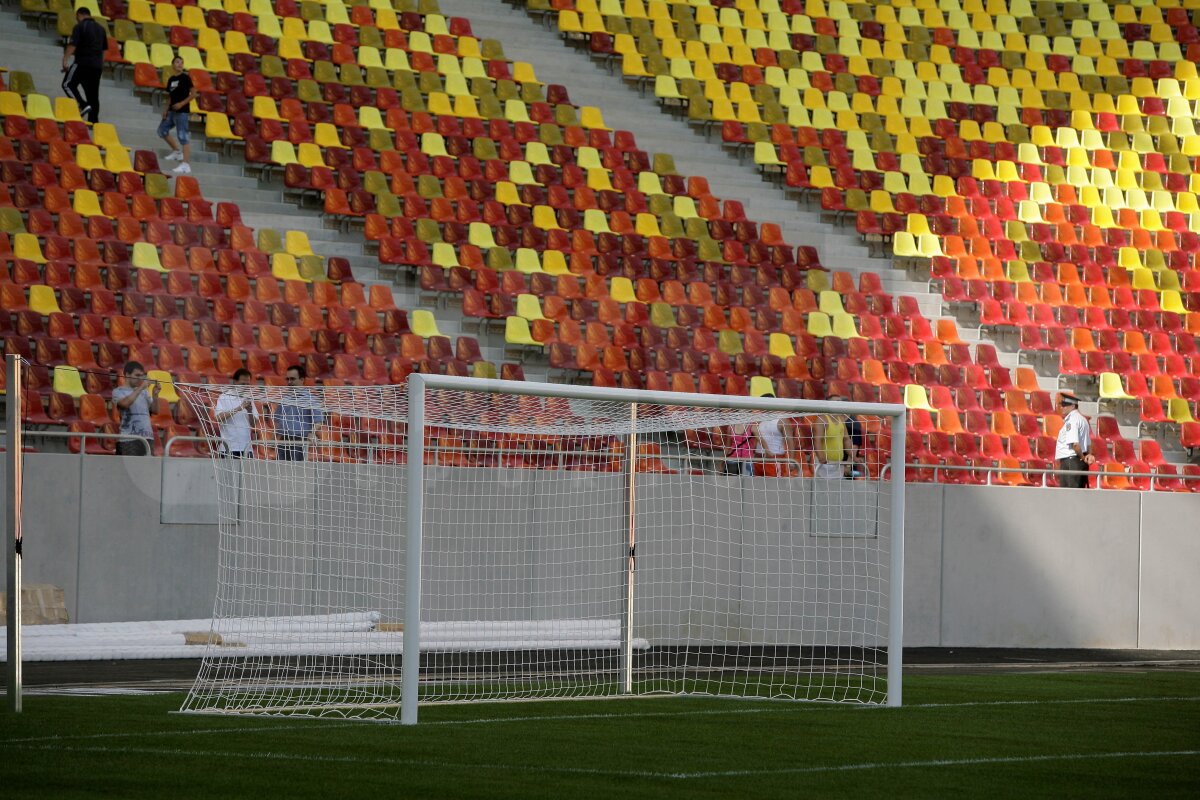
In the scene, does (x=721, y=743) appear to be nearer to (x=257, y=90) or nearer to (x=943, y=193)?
(x=257, y=90)

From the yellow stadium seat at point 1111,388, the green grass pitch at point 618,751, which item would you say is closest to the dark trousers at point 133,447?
the green grass pitch at point 618,751

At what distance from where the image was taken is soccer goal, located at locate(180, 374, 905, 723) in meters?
9.88

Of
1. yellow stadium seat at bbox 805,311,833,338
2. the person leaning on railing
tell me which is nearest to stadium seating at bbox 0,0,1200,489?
yellow stadium seat at bbox 805,311,833,338

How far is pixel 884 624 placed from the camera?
1380 centimetres

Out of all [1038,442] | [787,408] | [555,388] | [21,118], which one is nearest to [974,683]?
[787,408]

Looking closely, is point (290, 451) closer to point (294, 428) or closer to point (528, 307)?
point (294, 428)

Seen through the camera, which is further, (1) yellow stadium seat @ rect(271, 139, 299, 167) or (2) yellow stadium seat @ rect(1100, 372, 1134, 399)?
(2) yellow stadium seat @ rect(1100, 372, 1134, 399)

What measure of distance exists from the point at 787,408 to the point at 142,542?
5.01 metres

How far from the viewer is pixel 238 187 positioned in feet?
56.1

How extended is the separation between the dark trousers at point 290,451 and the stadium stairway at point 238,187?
4.71 metres

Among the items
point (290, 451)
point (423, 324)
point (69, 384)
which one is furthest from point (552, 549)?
point (423, 324)

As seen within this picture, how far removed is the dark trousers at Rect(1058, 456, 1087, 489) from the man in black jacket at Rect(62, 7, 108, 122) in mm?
9499

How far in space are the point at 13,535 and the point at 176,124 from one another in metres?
9.54

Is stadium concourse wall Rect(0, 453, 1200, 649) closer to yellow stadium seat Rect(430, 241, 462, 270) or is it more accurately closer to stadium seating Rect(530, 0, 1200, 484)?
stadium seating Rect(530, 0, 1200, 484)
